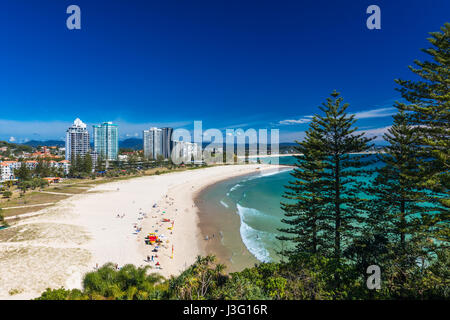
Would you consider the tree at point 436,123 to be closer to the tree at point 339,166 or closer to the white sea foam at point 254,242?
the tree at point 339,166

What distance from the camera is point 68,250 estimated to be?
14641 mm

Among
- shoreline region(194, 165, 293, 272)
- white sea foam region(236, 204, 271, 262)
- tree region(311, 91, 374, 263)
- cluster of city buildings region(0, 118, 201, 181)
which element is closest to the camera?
tree region(311, 91, 374, 263)

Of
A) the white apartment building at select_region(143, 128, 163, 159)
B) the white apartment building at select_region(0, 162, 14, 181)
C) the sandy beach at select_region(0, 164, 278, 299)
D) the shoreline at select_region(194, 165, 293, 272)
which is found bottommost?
the shoreline at select_region(194, 165, 293, 272)

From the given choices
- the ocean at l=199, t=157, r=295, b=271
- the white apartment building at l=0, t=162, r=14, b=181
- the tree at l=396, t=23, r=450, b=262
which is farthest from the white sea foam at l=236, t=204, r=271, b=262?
the white apartment building at l=0, t=162, r=14, b=181

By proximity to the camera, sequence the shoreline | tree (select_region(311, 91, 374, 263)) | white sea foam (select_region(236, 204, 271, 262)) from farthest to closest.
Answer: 1. white sea foam (select_region(236, 204, 271, 262))
2. the shoreline
3. tree (select_region(311, 91, 374, 263))

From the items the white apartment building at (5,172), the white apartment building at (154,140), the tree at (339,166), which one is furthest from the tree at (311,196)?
the white apartment building at (154,140)

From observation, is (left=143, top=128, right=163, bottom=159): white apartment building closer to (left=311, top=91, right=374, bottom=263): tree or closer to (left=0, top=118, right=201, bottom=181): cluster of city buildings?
(left=0, top=118, right=201, bottom=181): cluster of city buildings

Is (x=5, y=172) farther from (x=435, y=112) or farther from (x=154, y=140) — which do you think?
(x=435, y=112)

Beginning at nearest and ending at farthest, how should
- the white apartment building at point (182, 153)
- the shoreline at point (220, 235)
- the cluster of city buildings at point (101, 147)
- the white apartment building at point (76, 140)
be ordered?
the shoreline at point (220, 235) < the cluster of city buildings at point (101, 147) < the white apartment building at point (76, 140) < the white apartment building at point (182, 153)

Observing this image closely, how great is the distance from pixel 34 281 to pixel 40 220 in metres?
12.1

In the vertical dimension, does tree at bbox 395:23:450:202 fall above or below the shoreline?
above

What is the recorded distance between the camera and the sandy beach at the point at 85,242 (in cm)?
1161

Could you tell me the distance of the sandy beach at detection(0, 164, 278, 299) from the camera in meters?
11.6
